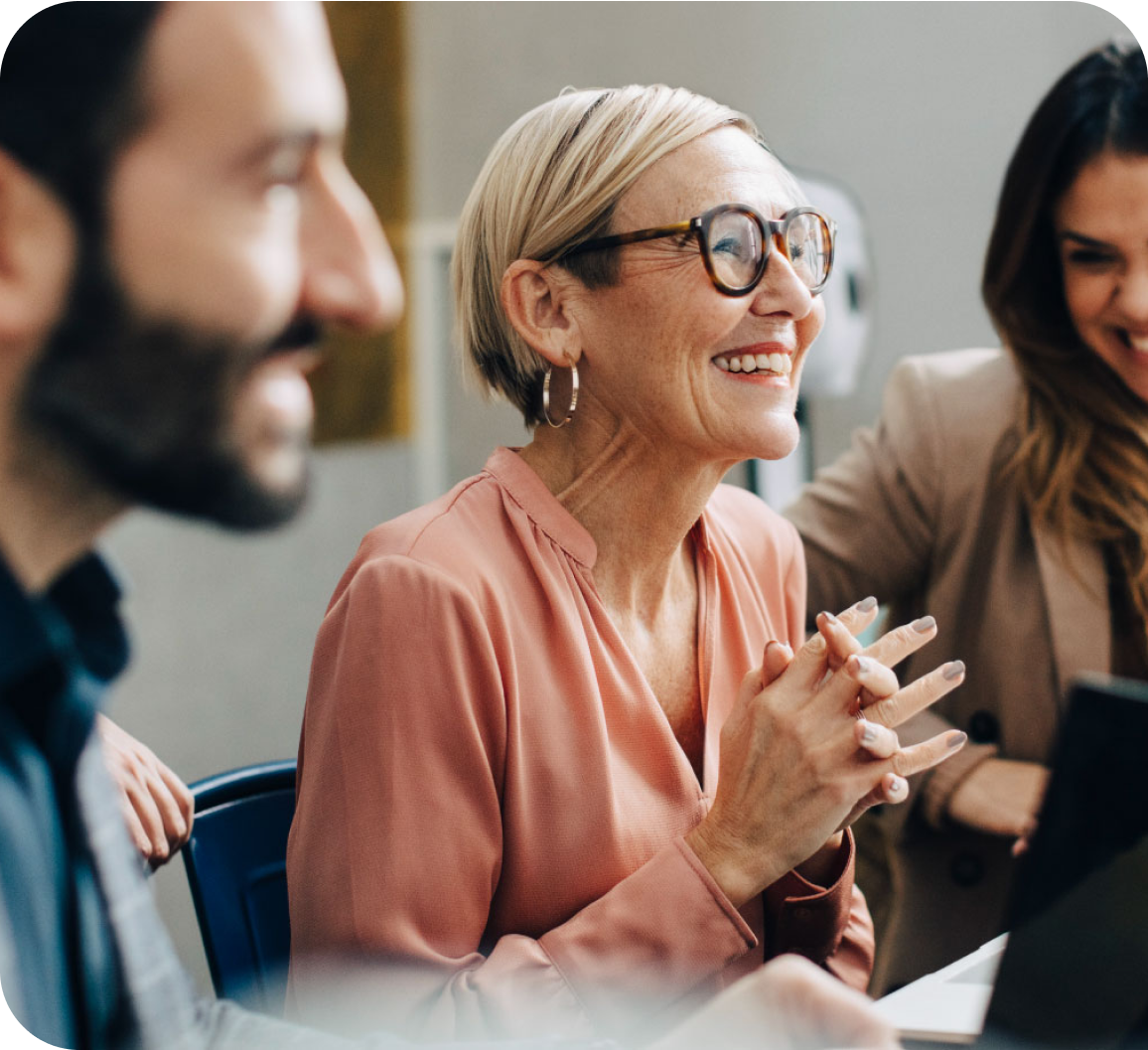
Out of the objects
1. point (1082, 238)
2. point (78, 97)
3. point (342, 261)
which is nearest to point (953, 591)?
point (1082, 238)

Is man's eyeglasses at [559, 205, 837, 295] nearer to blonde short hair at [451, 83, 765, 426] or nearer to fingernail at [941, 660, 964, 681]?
blonde short hair at [451, 83, 765, 426]

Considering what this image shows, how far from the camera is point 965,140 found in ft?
6.89

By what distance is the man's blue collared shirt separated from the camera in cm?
57

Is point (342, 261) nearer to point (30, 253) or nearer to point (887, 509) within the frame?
point (30, 253)

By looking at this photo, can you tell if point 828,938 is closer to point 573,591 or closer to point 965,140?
point 573,591

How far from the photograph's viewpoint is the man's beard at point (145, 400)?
1.84 ft

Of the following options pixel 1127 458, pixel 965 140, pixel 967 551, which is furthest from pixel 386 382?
pixel 965 140

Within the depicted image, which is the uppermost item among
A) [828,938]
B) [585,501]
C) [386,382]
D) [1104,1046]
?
[386,382]

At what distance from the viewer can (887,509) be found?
1552 millimetres

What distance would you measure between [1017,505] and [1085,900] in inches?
33.8

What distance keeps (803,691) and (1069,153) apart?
843 millimetres

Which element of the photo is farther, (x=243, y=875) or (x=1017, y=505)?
(x=1017, y=505)

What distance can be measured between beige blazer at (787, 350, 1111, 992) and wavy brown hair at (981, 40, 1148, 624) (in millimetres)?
38

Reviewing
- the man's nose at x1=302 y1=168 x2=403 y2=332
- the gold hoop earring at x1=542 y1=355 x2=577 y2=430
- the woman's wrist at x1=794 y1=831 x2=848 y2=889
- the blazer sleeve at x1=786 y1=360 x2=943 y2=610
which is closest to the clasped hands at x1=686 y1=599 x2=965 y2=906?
the woman's wrist at x1=794 y1=831 x2=848 y2=889
